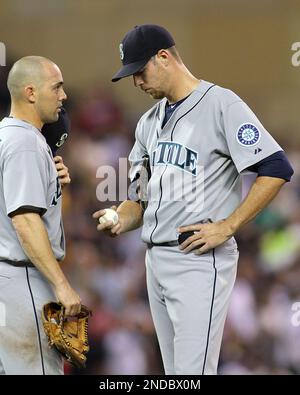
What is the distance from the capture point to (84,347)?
282cm

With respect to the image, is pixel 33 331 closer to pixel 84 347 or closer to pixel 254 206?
pixel 84 347

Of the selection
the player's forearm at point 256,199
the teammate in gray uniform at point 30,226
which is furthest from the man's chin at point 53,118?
the player's forearm at point 256,199

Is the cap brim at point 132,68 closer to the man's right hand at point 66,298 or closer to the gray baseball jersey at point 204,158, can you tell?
the gray baseball jersey at point 204,158

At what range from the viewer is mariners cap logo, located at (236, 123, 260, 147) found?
2.71 metres

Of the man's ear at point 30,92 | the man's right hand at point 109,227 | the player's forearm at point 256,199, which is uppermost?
the man's ear at point 30,92

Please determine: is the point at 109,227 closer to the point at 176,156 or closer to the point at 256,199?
the point at 176,156

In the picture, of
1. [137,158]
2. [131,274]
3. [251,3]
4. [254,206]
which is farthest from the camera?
[251,3]

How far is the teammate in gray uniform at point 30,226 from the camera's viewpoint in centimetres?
268

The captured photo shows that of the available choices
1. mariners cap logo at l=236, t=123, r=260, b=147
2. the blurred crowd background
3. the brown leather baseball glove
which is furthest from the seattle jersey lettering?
the blurred crowd background

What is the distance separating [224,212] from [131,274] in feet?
9.51

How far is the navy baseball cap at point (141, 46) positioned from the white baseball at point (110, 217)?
1.40ft

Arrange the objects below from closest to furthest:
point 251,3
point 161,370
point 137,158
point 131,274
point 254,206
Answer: point 254,206, point 137,158, point 161,370, point 131,274, point 251,3

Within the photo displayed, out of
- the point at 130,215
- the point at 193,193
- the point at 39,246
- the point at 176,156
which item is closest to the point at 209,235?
the point at 193,193
